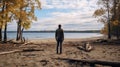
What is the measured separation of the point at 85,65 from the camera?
1917 centimetres

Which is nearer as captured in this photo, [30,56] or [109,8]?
[30,56]

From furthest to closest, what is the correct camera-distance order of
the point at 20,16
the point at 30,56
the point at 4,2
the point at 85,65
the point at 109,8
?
the point at 109,8 → the point at 20,16 → the point at 4,2 → the point at 30,56 → the point at 85,65

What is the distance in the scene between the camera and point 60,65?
19.2m

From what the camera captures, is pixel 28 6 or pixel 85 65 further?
pixel 28 6

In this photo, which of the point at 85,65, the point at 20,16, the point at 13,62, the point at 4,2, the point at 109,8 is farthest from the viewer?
the point at 109,8

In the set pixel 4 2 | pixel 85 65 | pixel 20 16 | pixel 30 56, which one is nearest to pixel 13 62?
pixel 30 56

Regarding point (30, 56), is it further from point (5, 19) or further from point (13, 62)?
point (5, 19)

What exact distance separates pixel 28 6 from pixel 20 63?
2862cm

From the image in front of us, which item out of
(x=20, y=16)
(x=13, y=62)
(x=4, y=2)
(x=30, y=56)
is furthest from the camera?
(x=20, y=16)

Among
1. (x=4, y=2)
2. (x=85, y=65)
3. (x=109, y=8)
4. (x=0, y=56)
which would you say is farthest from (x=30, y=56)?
(x=109, y=8)

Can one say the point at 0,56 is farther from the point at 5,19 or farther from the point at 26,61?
the point at 5,19

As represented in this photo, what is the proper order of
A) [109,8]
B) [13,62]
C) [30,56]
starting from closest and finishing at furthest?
[13,62]
[30,56]
[109,8]

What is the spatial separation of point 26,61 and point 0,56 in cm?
349

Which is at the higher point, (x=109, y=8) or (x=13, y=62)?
(x=109, y=8)
